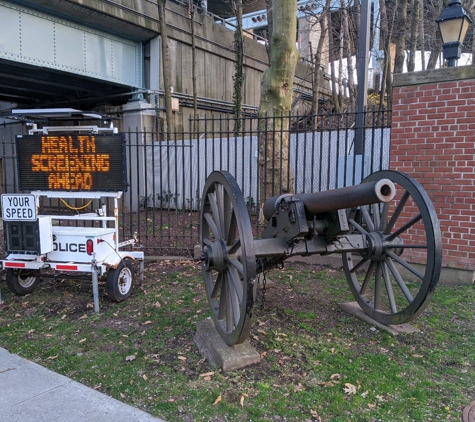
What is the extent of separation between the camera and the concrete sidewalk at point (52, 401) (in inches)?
112

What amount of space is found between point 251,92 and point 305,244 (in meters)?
15.3

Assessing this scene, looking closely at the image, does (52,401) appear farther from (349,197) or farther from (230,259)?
(349,197)

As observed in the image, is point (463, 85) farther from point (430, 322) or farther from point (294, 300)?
point (294, 300)

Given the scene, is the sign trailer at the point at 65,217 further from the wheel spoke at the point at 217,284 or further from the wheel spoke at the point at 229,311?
the wheel spoke at the point at 229,311

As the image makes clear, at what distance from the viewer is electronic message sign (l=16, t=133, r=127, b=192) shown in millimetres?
5453

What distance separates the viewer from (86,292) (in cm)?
568

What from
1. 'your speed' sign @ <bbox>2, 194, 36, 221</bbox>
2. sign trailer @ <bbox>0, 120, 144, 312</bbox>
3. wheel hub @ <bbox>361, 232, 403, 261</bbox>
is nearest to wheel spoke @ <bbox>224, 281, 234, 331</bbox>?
wheel hub @ <bbox>361, 232, 403, 261</bbox>

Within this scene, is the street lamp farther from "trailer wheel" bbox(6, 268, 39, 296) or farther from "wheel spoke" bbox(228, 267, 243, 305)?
"trailer wheel" bbox(6, 268, 39, 296)

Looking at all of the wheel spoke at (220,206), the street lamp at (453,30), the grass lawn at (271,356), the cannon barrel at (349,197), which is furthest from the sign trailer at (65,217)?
the street lamp at (453,30)

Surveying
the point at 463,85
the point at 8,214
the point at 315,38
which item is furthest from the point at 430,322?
the point at 315,38

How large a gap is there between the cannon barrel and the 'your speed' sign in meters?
3.39

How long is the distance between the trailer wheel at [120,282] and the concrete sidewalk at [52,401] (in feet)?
5.13

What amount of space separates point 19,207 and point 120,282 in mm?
1546

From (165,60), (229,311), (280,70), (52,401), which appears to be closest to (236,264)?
(229,311)
